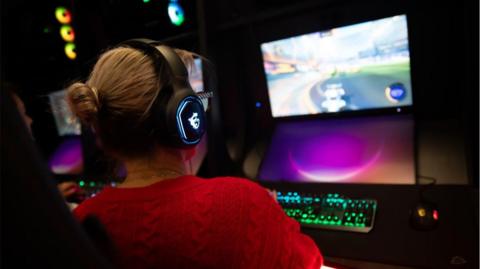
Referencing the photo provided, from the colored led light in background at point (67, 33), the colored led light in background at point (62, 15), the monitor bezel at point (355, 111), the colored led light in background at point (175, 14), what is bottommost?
the monitor bezel at point (355, 111)

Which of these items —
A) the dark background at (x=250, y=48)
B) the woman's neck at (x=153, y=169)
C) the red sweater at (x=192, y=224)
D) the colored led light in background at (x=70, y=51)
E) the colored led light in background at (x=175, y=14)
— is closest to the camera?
the red sweater at (x=192, y=224)

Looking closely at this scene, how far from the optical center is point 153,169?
71cm

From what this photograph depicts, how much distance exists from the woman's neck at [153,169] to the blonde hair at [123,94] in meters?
0.04

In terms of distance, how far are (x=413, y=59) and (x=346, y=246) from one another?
28.2 inches

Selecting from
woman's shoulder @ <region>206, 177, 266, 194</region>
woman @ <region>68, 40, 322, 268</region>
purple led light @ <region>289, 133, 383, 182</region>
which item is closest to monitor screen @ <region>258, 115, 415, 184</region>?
purple led light @ <region>289, 133, 383, 182</region>

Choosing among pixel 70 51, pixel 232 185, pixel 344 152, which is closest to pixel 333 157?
pixel 344 152

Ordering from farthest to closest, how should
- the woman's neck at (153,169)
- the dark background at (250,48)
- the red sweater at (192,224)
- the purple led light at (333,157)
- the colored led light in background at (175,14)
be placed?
→ 1. the colored led light in background at (175,14)
2. the purple led light at (333,157)
3. the dark background at (250,48)
4. the woman's neck at (153,169)
5. the red sweater at (192,224)

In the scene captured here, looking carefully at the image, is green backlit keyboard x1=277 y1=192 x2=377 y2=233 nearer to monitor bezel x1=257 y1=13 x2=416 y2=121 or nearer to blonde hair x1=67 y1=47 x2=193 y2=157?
monitor bezel x1=257 y1=13 x2=416 y2=121

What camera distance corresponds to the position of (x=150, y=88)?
664mm

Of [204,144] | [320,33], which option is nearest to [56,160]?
[204,144]

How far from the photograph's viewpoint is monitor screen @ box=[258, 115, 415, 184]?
50.0 inches

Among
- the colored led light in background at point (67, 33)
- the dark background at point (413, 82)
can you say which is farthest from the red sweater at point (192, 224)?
the colored led light in background at point (67, 33)

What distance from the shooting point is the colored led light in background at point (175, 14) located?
1590 millimetres

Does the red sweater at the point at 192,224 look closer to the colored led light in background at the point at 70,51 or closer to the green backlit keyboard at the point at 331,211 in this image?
Result: the green backlit keyboard at the point at 331,211
